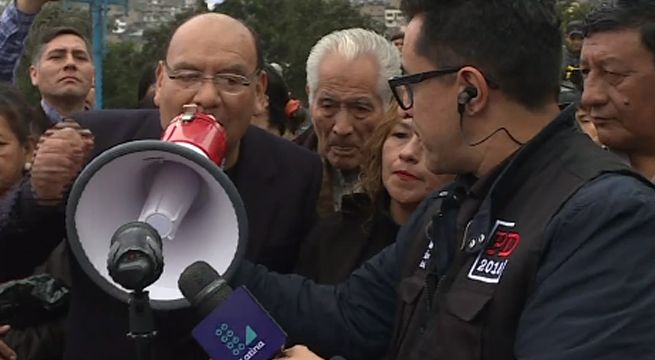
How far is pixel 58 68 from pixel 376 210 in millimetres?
3160

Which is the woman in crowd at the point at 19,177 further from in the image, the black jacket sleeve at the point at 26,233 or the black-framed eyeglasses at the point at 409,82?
the black-framed eyeglasses at the point at 409,82

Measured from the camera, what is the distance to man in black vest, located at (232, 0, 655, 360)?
170 cm

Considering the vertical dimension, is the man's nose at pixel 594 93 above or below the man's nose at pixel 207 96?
below

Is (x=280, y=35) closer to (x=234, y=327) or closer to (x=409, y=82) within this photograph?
(x=409, y=82)

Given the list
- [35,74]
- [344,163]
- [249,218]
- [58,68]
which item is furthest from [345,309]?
[35,74]

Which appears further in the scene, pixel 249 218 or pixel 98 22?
pixel 98 22

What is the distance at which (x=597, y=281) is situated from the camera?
1.70 metres

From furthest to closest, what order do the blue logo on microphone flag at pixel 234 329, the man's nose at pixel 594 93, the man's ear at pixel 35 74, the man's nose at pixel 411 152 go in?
the man's ear at pixel 35 74, the man's nose at pixel 411 152, the man's nose at pixel 594 93, the blue logo on microphone flag at pixel 234 329

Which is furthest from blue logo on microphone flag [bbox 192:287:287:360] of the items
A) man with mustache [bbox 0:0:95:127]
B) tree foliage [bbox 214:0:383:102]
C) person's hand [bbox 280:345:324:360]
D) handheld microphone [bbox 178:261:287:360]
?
tree foliage [bbox 214:0:383:102]

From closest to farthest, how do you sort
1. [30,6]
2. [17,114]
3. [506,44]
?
[506,44] → [17,114] → [30,6]

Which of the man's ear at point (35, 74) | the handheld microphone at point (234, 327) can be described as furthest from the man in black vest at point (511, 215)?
the man's ear at point (35, 74)

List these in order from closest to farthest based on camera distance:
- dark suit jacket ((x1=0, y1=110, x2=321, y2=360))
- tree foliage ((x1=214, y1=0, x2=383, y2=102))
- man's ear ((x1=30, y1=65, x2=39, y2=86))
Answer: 1. dark suit jacket ((x1=0, y1=110, x2=321, y2=360))
2. man's ear ((x1=30, y1=65, x2=39, y2=86))
3. tree foliage ((x1=214, y1=0, x2=383, y2=102))

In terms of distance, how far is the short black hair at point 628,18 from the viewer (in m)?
2.87

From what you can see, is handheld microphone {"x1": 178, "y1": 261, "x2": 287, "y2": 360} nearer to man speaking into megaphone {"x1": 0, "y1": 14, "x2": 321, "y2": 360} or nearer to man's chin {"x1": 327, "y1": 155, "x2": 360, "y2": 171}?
man speaking into megaphone {"x1": 0, "y1": 14, "x2": 321, "y2": 360}
